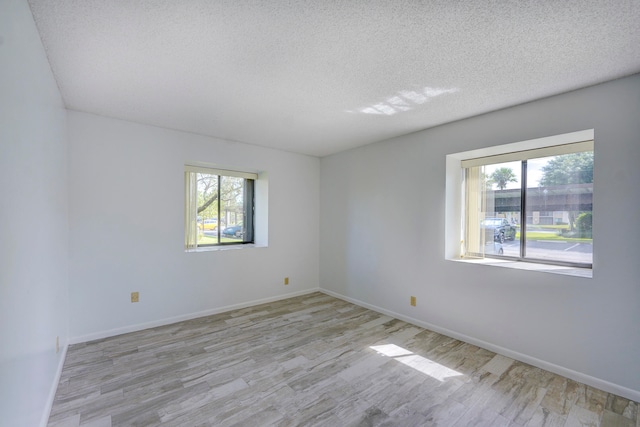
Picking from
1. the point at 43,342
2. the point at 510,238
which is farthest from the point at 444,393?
the point at 43,342

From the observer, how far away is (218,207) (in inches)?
163

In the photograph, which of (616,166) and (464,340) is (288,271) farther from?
(616,166)

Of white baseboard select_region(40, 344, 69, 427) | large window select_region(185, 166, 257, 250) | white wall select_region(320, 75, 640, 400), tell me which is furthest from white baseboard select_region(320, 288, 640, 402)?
white baseboard select_region(40, 344, 69, 427)

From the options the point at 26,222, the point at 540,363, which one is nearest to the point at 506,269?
the point at 540,363

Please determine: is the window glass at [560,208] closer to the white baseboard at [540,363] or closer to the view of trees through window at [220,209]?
the white baseboard at [540,363]

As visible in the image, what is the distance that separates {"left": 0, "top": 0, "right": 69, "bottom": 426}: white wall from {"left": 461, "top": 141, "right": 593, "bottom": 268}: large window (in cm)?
370

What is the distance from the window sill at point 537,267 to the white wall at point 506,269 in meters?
0.07

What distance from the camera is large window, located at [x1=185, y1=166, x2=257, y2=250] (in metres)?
3.72

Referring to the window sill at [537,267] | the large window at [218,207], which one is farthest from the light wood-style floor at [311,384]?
the large window at [218,207]

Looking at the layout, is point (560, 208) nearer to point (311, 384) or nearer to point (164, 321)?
point (311, 384)

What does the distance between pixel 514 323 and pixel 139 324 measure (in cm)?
394

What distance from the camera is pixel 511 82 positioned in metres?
2.16

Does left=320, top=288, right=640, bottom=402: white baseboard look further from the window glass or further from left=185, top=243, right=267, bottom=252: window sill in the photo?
left=185, top=243, right=267, bottom=252: window sill

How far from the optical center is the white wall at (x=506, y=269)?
2068mm
